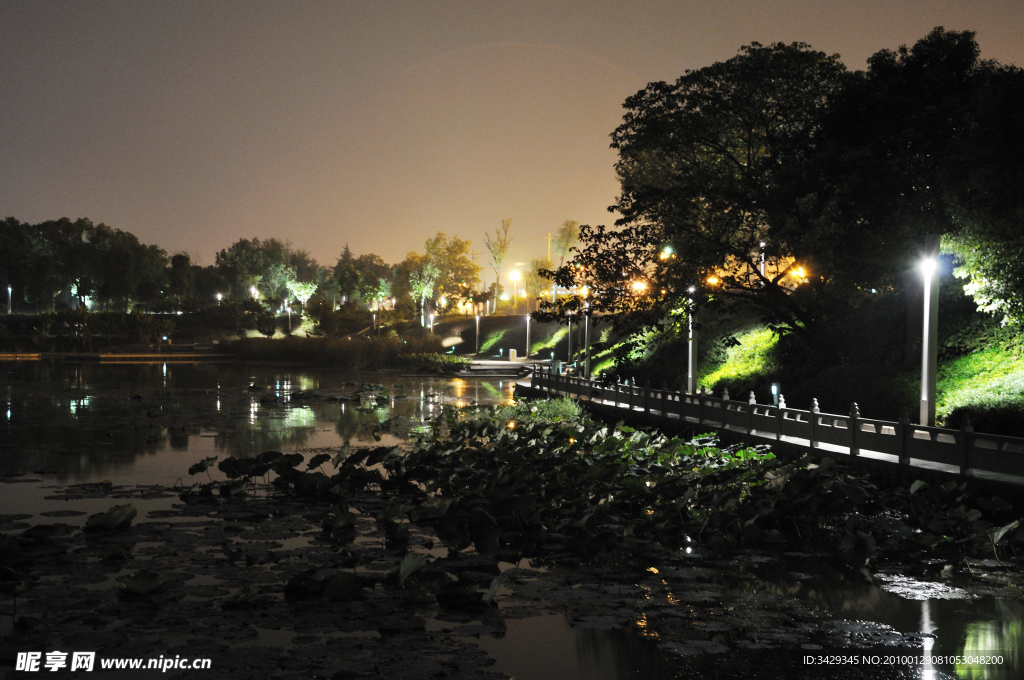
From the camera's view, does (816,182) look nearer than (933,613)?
No

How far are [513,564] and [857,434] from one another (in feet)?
28.3

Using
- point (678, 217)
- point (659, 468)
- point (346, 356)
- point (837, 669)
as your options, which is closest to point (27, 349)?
point (346, 356)

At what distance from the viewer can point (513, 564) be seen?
11.3 metres

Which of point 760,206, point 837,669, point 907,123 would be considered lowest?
point 837,669

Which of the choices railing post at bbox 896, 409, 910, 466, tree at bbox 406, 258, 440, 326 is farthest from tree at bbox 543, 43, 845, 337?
tree at bbox 406, 258, 440, 326

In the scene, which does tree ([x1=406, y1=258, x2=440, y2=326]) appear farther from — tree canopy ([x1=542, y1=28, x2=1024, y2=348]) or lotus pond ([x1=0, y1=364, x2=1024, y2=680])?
lotus pond ([x1=0, y1=364, x2=1024, y2=680])

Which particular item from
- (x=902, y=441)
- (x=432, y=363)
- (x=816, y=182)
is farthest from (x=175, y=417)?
(x=432, y=363)

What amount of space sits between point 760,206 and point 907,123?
4.20 m

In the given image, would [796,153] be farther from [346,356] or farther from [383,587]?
[346,356]

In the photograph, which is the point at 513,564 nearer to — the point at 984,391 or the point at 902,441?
the point at 902,441

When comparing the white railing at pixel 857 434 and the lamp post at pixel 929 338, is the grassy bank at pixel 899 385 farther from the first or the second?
Answer: the white railing at pixel 857 434

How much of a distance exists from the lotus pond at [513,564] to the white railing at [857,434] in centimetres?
88

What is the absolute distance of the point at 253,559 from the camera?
35.4 feet

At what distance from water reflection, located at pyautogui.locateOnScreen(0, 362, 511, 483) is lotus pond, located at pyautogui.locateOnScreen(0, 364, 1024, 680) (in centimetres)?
45
